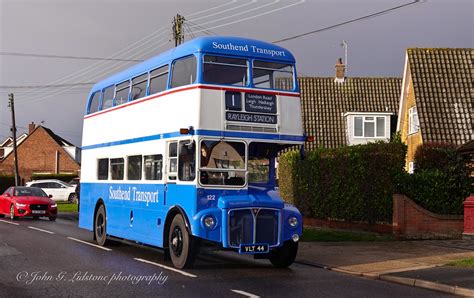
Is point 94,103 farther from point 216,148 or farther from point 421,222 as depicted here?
point 421,222

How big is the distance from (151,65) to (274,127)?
11.5ft

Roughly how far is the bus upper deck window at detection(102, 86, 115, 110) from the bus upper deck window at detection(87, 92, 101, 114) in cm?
53

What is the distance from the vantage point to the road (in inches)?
395

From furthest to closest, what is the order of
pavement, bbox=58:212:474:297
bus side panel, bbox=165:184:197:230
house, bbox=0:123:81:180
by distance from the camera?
house, bbox=0:123:81:180 → bus side panel, bbox=165:184:197:230 → pavement, bbox=58:212:474:297

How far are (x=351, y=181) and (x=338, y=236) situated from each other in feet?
7.72

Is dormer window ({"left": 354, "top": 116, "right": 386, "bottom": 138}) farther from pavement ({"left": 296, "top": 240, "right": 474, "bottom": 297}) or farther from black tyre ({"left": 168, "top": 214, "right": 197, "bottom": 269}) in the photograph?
black tyre ({"left": 168, "top": 214, "right": 197, "bottom": 269})

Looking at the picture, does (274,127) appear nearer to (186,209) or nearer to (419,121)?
(186,209)

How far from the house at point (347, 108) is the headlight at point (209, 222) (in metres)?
25.8

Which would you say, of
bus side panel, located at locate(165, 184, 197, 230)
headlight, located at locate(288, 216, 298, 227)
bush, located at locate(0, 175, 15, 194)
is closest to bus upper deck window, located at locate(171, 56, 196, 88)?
bus side panel, located at locate(165, 184, 197, 230)

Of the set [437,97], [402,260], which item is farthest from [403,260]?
[437,97]

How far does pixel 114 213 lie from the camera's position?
1628cm

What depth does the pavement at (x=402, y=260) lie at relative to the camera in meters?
11.3

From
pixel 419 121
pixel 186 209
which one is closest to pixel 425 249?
pixel 186 209

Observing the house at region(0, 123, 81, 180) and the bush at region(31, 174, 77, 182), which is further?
the house at region(0, 123, 81, 180)
